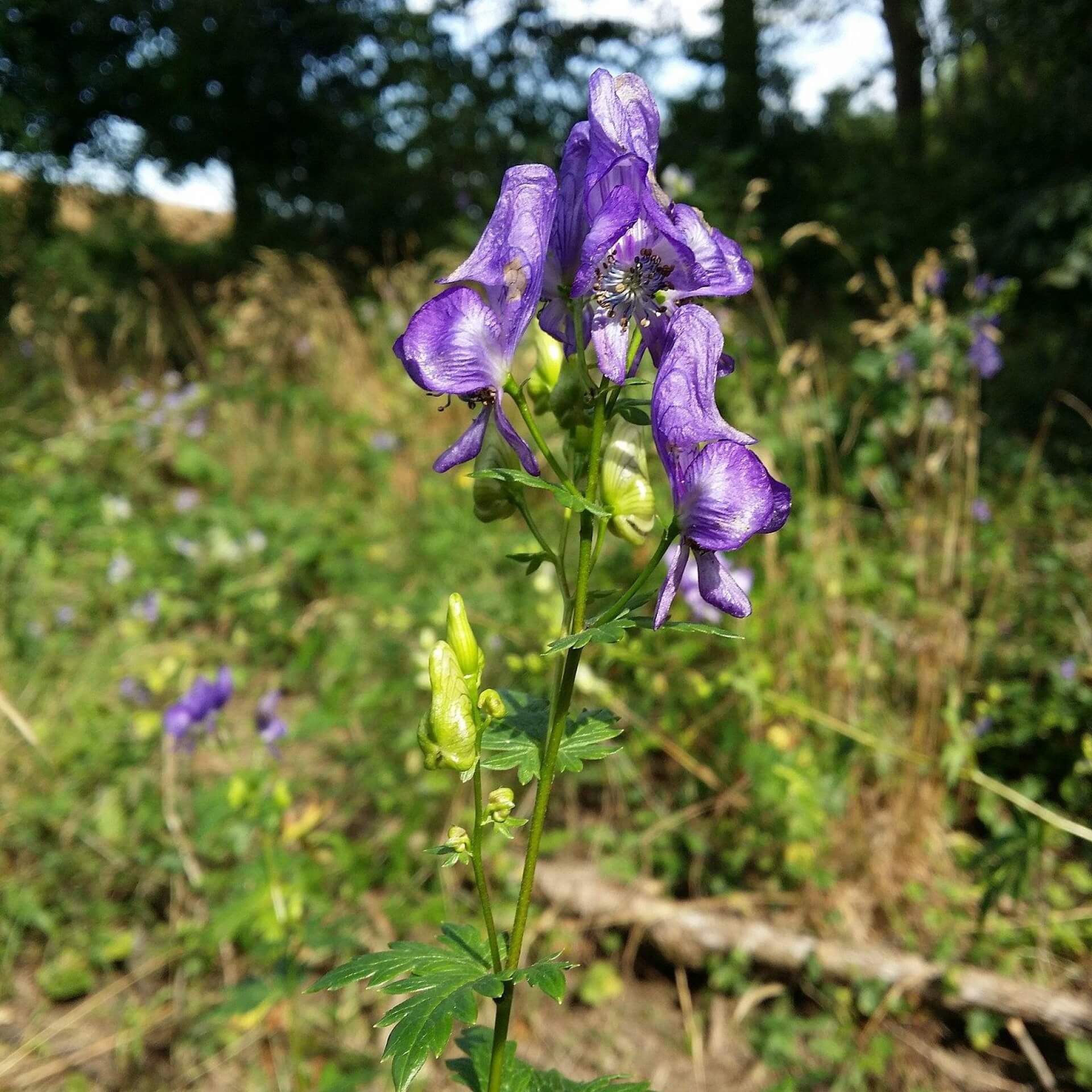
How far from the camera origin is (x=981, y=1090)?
6.06 ft

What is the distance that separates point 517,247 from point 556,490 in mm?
237

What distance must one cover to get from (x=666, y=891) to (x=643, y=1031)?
1.13ft

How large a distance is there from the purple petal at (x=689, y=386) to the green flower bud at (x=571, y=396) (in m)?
0.08

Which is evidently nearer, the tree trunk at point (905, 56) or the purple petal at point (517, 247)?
the purple petal at point (517, 247)

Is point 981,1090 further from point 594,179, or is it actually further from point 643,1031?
point 594,179

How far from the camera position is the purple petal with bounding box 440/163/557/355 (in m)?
0.79

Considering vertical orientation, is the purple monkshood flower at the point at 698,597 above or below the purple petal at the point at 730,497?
below

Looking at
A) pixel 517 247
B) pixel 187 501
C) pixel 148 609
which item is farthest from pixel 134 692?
pixel 517 247

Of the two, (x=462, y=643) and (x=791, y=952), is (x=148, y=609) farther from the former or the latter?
(x=462, y=643)

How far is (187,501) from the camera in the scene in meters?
4.71

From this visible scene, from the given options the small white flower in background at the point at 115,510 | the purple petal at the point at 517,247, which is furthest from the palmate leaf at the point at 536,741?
the small white flower in background at the point at 115,510

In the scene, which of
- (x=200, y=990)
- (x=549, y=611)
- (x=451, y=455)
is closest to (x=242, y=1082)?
(x=200, y=990)

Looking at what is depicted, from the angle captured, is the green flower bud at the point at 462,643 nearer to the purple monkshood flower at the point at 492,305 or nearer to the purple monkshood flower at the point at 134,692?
the purple monkshood flower at the point at 492,305

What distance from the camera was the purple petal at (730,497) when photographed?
750 mm
